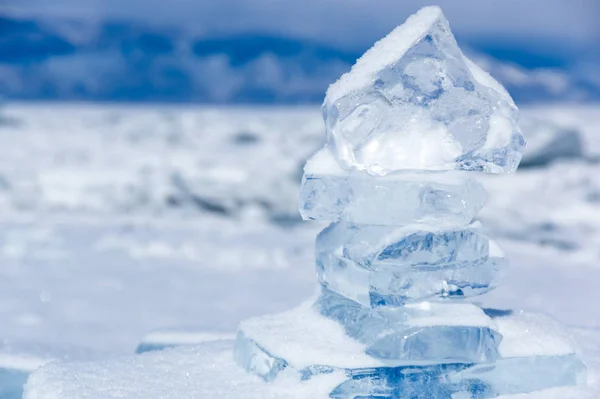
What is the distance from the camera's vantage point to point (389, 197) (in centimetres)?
139

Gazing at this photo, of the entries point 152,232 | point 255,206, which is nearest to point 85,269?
point 152,232

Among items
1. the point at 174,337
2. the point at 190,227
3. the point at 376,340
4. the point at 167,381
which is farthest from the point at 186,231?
the point at 376,340

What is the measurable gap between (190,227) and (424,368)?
12.8 ft

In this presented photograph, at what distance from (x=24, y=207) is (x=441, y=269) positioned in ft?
16.4

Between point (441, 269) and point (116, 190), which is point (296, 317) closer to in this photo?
point (441, 269)

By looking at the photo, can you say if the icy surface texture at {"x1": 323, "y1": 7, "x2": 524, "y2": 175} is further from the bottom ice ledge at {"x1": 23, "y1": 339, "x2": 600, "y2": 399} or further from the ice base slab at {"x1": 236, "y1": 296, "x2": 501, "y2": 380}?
the bottom ice ledge at {"x1": 23, "y1": 339, "x2": 600, "y2": 399}

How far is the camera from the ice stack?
1.38m

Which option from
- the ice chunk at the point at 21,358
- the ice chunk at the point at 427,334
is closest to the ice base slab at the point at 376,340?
the ice chunk at the point at 427,334

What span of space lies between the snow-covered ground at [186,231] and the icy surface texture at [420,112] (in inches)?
27.4

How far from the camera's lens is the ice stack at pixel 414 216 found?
1376mm

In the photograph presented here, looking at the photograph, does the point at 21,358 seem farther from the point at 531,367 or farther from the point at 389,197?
the point at 531,367

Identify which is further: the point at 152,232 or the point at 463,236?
the point at 152,232

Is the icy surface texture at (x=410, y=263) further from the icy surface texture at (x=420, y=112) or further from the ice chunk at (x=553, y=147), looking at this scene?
the ice chunk at (x=553, y=147)

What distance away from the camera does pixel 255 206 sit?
5695mm
